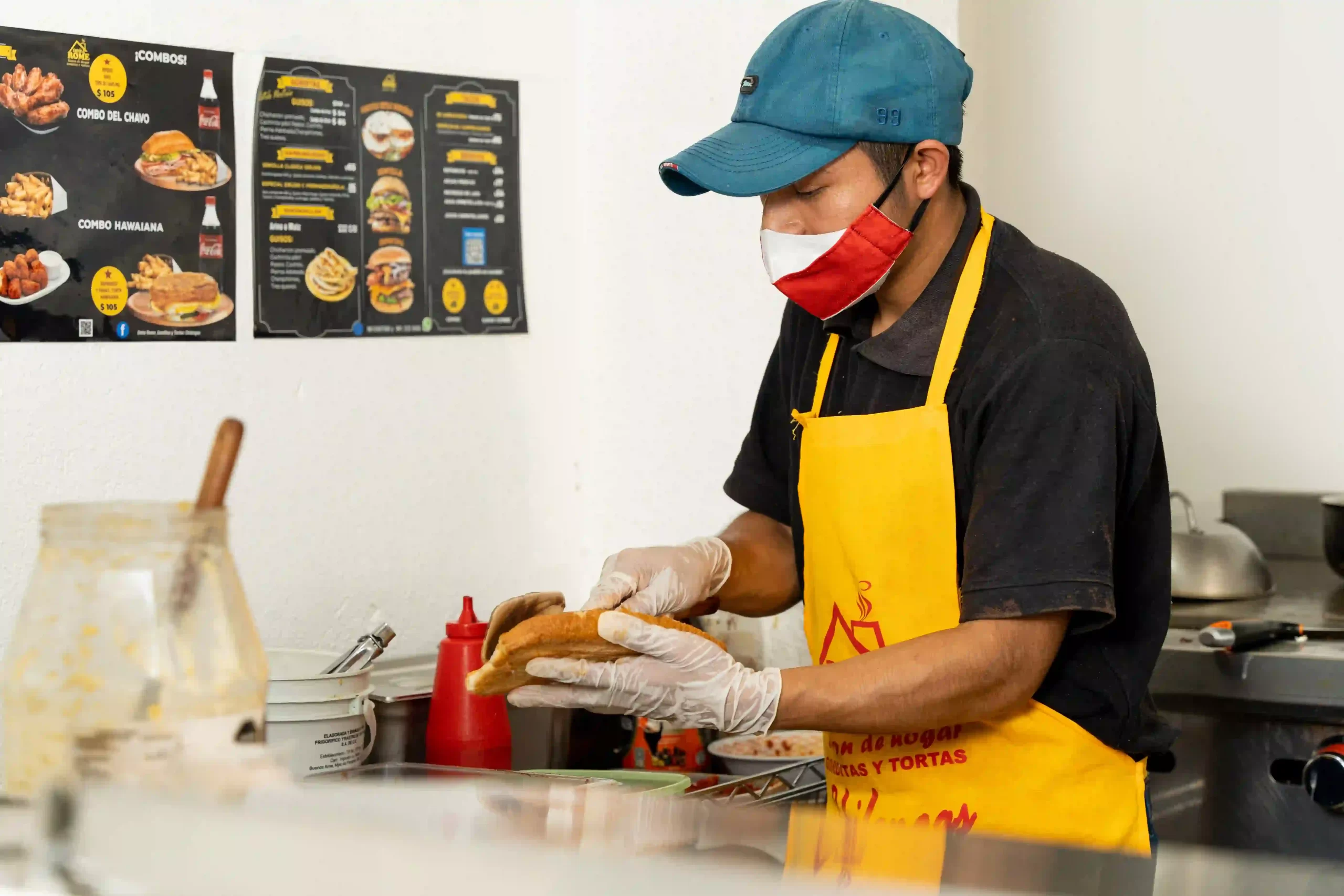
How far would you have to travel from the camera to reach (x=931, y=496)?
4.89ft

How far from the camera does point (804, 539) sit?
66.8 inches

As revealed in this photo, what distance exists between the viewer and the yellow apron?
148 cm

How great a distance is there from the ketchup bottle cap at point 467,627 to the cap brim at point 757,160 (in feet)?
→ 2.31

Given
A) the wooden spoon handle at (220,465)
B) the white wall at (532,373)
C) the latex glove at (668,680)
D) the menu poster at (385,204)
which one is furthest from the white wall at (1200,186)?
the wooden spoon handle at (220,465)

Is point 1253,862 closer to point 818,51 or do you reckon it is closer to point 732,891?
point 732,891

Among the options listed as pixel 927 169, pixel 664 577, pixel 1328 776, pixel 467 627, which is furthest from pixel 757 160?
pixel 1328 776

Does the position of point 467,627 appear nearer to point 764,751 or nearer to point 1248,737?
point 764,751

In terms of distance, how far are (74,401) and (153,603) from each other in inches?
50.7

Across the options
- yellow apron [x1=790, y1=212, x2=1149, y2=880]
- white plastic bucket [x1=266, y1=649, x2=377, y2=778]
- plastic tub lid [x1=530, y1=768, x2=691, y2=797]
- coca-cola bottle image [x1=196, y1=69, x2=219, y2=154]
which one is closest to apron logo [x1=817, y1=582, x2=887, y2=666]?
yellow apron [x1=790, y1=212, x2=1149, y2=880]

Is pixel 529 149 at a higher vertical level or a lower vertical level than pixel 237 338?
higher

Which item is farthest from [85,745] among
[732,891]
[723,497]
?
[723,497]

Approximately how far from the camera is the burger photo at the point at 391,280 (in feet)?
6.93

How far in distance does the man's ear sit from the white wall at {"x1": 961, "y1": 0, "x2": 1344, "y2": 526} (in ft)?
4.52

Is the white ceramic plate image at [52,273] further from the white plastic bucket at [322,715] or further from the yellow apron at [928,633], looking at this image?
the yellow apron at [928,633]
